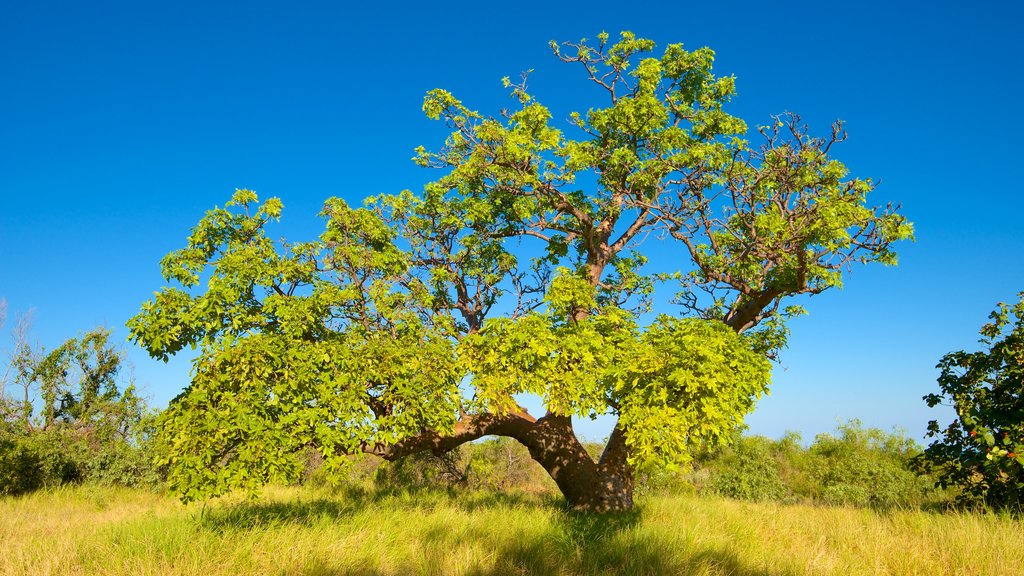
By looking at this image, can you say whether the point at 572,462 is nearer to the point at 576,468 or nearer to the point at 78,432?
the point at 576,468

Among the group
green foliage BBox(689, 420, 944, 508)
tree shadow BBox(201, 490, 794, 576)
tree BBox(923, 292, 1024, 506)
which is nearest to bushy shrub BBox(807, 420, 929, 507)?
green foliage BBox(689, 420, 944, 508)

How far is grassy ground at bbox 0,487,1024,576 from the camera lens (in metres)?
8.34

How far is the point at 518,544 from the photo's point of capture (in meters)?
9.71

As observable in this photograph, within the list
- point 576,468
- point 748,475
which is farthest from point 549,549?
point 748,475

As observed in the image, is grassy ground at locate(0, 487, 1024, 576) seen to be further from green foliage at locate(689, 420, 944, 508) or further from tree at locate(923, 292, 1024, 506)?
green foliage at locate(689, 420, 944, 508)

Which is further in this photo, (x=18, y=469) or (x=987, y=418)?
(x=18, y=469)

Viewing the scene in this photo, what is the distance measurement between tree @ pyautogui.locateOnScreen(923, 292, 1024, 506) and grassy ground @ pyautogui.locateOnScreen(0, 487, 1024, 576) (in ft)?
5.69

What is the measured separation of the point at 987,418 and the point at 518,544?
9.65m

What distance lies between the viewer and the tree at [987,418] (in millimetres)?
11688

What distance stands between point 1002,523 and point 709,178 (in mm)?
7824

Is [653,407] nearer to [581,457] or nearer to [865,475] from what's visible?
[581,457]

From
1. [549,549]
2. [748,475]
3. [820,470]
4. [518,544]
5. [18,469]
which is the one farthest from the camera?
[820,470]

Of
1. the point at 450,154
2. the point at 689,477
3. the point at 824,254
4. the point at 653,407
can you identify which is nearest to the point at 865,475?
the point at 689,477

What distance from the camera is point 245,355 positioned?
31.9 ft
